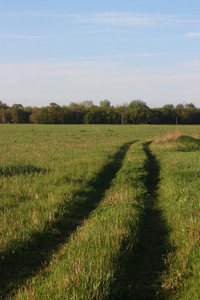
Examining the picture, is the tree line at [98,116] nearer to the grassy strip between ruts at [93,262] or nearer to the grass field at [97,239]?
the grass field at [97,239]

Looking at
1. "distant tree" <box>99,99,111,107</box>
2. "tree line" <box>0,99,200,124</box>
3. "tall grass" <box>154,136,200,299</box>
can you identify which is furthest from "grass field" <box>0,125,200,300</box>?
"distant tree" <box>99,99,111,107</box>

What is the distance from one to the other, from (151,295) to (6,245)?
2952 mm

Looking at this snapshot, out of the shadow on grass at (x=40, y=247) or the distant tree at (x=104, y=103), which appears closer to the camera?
the shadow on grass at (x=40, y=247)

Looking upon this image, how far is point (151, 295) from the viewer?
165 inches

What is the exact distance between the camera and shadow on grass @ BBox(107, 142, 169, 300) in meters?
4.23

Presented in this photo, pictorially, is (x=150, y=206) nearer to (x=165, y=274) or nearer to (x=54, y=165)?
(x=165, y=274)

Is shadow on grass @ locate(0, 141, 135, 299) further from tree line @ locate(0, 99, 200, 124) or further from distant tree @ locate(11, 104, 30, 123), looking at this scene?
distant tree @ locate(11, 104, 30, 123)

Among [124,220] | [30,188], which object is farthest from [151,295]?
[30,188]

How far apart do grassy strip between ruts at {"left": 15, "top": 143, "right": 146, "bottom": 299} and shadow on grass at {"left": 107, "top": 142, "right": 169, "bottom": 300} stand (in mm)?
105

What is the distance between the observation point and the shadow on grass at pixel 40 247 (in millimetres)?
4625

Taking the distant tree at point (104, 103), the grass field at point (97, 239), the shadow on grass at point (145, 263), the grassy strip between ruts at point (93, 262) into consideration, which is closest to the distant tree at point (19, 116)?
the distant tree at point (104, 103)

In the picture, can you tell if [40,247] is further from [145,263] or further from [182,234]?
[182,234]

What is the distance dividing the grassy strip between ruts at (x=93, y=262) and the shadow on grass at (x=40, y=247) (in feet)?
0.97

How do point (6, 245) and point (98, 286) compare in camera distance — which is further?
point (6, 245)
